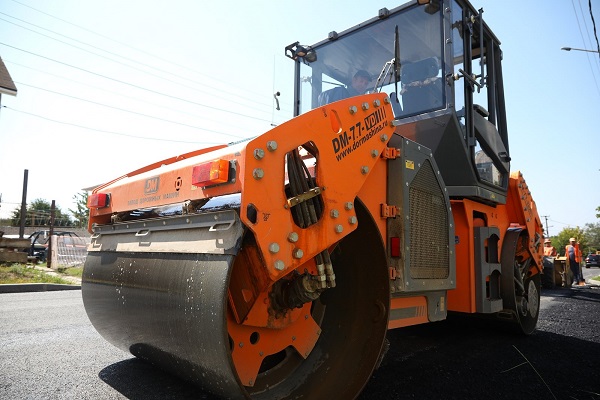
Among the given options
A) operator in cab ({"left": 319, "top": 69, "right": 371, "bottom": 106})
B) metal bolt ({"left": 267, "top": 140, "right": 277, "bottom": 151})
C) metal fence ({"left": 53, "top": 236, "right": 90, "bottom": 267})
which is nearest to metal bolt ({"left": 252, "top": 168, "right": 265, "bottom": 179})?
metal bolt ({"left": 267, "top": 140, "right": 277, "bottom": 151})

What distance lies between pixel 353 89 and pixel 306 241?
262 centimetres

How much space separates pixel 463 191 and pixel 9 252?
13198 mm

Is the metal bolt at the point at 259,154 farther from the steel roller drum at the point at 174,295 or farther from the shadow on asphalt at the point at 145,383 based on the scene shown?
the shadow on asphalt at the point at 145,383

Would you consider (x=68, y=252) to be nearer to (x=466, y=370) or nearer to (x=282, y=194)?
(x=466, y=370)

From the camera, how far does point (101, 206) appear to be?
116 inches

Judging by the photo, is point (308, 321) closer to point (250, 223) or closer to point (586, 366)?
point (250, 223)

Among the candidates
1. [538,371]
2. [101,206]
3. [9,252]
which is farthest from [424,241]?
[9,252]

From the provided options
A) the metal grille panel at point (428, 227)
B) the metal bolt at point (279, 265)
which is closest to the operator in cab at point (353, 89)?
the metal grille panel at point (428, 227)

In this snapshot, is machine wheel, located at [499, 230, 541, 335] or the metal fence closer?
machine wheel, located at [499, 230, 541, 335]

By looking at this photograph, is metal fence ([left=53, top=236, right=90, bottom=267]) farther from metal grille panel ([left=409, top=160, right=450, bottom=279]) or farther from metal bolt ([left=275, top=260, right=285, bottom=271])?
metal bolt ([left=275, top=260, right=285, bottom=271])

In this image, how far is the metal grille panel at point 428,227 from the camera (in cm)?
278

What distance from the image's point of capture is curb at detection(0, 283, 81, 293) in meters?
8.88

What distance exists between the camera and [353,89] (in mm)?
4266

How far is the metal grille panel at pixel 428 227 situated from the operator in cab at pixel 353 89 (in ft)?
4.82
